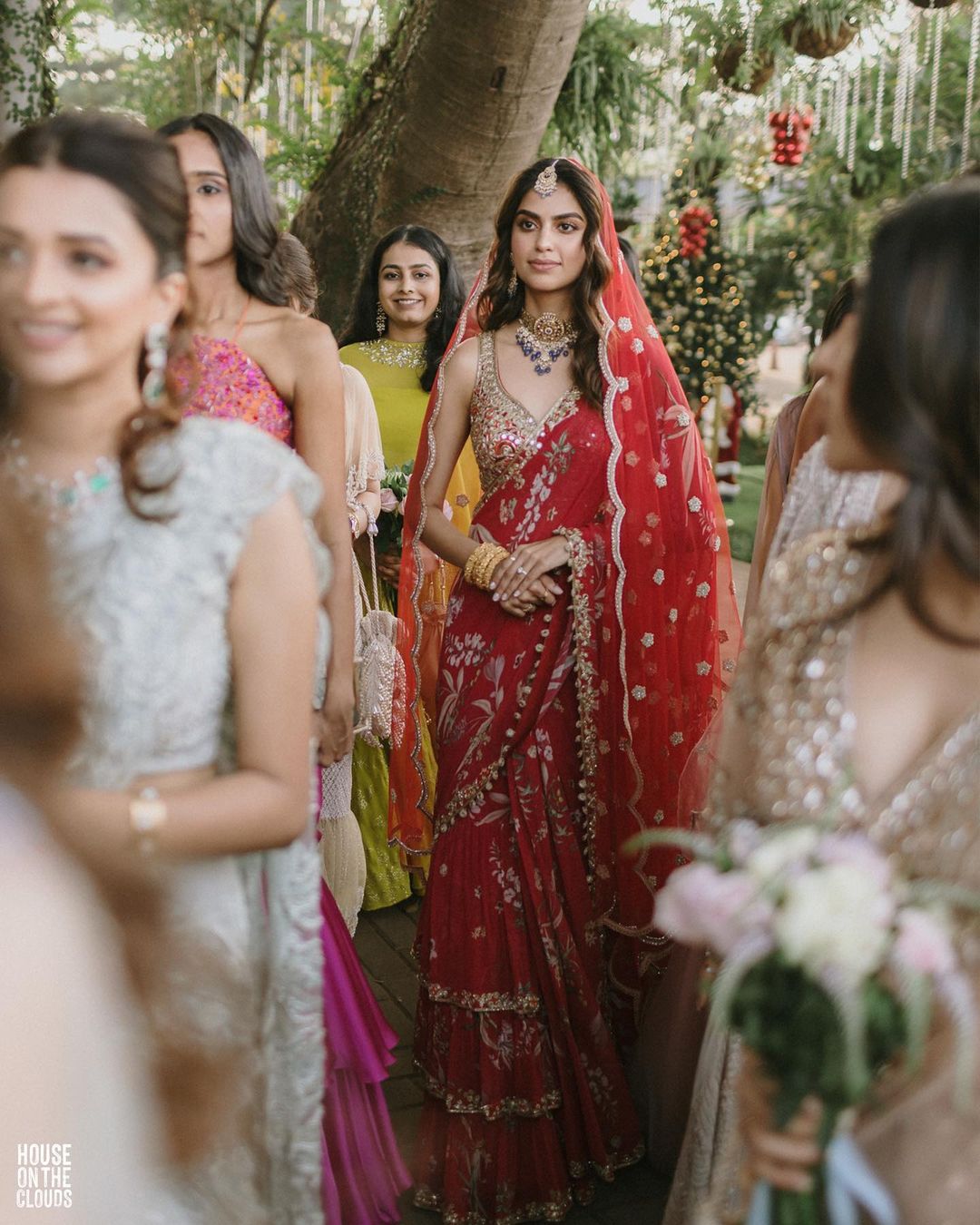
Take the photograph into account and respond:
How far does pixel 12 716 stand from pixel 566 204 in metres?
2.30

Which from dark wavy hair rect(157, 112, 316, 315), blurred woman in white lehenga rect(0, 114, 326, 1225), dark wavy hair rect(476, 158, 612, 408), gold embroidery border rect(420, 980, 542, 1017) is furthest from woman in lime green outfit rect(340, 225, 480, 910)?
blurred woman in white lehenga rect(0, 114, 326, 1225)

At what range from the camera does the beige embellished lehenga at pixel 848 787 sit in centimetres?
137

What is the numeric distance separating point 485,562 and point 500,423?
1.18ft

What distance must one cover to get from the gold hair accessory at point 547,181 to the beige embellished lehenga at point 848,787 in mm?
1803

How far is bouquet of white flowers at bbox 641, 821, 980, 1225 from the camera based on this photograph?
1165mm

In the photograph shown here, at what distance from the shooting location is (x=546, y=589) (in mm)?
3062

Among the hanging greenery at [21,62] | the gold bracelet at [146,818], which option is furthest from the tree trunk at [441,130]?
the gold bracelet at [146,818]

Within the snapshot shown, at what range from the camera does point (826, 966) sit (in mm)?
1167

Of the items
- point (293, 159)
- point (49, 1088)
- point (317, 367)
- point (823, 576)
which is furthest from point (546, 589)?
point (293, 159)

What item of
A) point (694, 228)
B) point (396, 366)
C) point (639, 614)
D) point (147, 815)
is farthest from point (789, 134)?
point (147, 815)

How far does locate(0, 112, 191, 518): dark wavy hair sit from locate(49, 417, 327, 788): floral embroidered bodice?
26 mm

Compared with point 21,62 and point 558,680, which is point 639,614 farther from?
point 21,62

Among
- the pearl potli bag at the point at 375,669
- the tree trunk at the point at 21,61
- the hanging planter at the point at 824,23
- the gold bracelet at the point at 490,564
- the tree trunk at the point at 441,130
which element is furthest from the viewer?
the hanging planter at the point at 824,23

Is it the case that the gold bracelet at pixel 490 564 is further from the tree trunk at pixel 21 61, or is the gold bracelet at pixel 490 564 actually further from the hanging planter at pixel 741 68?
the hanging planter at pixel 741 68
